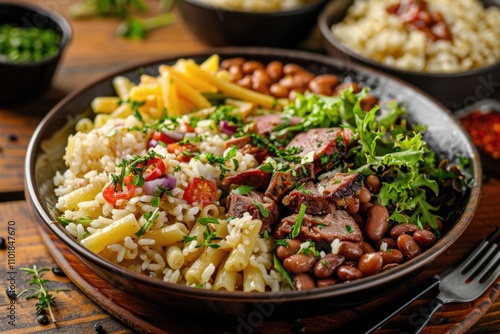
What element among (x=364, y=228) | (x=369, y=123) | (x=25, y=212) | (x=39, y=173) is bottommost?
(x=25, y=212)

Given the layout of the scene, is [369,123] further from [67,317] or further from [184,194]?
[67,317]

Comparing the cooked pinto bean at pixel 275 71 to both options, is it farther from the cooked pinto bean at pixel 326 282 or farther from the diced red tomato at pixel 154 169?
the cooked pinto bean at pixel 326 282

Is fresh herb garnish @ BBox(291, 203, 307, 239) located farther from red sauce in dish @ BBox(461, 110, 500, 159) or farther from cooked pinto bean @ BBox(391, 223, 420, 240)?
red sauce in dish @ BBox(461, 110, 500, 159)

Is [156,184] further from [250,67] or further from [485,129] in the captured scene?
[485,129]

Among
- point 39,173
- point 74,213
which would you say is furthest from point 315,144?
point 39,173

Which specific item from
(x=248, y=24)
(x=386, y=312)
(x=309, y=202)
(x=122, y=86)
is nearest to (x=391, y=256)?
(x=386, y=312)

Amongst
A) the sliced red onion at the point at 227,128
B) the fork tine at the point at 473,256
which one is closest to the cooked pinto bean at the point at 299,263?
the fork tine at the point at 473,256
